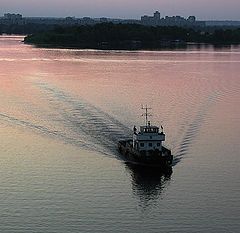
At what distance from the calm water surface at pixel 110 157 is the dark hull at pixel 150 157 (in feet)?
0.73

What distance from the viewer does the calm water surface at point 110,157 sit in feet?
35.5

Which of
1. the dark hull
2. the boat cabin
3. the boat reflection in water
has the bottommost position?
the boat reflection in water

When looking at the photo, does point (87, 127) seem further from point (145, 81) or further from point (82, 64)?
point (82, 64)

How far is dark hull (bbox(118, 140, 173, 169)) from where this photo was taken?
13773 mm

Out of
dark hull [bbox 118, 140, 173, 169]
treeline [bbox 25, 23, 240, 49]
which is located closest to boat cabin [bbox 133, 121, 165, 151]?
dark hull [bbox 118, 140, 173, 169]

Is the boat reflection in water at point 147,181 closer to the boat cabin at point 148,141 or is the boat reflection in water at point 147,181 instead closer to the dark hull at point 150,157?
the dark hull at point 150,157

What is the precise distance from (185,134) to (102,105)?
4.72 m

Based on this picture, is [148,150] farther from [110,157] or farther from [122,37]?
[122,37]

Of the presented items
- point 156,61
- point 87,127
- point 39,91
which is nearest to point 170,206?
point 87,127

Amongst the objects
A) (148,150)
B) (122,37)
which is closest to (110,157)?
(148,150)

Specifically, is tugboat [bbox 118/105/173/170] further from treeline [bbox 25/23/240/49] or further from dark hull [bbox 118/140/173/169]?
treeline [bbox 25/23/240/49]

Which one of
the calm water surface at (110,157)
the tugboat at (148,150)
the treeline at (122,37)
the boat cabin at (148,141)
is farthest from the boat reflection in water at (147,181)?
the treeline at (122,37)

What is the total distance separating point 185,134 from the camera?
16500mm

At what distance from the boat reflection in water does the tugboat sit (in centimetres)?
13
